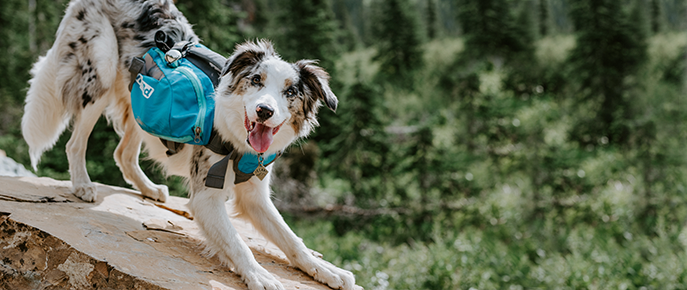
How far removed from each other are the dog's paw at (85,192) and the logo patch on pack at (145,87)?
2.91ft

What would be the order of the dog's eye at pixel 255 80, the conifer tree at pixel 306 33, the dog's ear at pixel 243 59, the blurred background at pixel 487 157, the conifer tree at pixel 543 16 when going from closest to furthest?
the dog's eye at pixel 255 80 < the dog's ear at pixel 243 59 < the blurred background at pixel 487 157 < the conifer tree at pixel 306 33 < the conifer tree at pixel 543 16

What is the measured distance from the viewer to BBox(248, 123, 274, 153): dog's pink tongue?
262 centimetres

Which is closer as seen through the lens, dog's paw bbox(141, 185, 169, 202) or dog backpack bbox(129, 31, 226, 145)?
dog backpack bbox(129, 31, 226, 145)

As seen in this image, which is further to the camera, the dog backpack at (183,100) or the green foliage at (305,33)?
the green foliage at (305,33)

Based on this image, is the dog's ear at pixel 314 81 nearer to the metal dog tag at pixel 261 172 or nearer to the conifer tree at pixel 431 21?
the metal dog tag at pixel 261 172

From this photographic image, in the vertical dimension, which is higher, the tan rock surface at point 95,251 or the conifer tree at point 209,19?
the conifer tree at point 209,19

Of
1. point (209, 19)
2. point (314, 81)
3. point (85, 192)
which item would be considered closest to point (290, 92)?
point (314, 81)

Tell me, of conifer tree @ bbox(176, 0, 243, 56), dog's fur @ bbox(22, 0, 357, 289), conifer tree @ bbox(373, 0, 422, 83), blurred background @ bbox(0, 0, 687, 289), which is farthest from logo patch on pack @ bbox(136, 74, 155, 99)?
conifer tree @ bbox(373, 0, 422, 83)

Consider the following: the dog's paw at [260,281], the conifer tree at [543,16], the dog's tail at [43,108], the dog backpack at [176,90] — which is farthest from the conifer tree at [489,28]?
the dog's paw at [260,281]

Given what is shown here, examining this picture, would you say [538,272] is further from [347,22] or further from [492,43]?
[347,22]

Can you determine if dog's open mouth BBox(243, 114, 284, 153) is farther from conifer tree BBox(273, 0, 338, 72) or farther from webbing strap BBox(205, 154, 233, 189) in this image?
conifer tree BBox(273, 0, 338, 72)

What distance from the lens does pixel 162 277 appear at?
2.51 meters

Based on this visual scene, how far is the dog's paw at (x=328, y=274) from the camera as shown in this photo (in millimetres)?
2900

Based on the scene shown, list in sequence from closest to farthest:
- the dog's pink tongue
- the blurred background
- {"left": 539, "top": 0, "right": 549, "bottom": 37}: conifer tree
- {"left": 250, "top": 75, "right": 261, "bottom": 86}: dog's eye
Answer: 1. the dog's pink tongue
2. {"left": 250, "top": 75, "right": 261, "bottom": 86}: dog's eye
3. the blurred background
4. {"left": 539, "top": 0, "right": 549, "bottom": 37}: conifer tree
